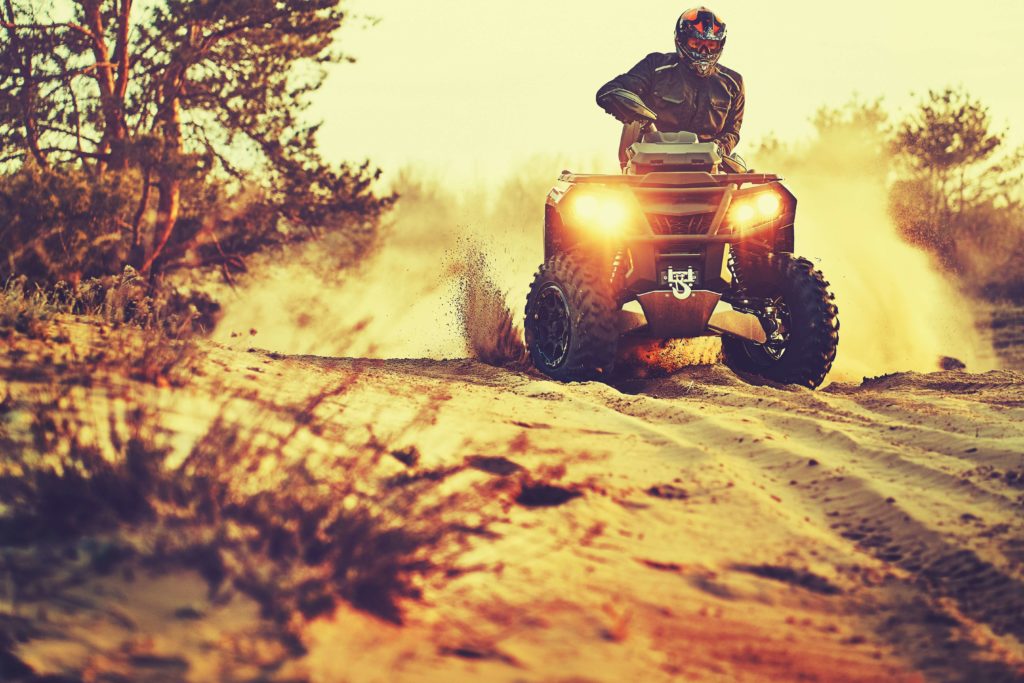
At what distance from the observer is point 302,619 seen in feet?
9.85

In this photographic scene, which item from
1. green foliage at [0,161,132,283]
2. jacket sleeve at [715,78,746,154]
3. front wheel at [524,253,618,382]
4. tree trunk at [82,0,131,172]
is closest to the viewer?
front wheel at [524,253,618,382]

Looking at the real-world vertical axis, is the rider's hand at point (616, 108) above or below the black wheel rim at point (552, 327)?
above

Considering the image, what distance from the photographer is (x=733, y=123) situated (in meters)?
9.32

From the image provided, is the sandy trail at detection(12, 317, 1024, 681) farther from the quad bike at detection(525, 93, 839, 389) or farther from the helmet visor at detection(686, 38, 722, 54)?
the helmet visor at detection(686, 38, 722, 54)

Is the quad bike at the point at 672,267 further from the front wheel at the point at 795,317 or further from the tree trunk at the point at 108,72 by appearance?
Result: the tree trunk at the point at 108,72

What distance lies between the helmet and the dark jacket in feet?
0.49

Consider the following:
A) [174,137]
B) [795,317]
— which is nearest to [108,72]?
[174,137]

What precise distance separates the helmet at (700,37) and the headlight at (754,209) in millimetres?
1074

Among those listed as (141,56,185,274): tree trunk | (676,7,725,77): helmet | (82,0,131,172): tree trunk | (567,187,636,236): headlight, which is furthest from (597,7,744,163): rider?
(82,0,131,172): tree trunk

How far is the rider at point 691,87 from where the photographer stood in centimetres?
877

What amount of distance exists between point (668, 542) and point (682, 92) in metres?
5.47

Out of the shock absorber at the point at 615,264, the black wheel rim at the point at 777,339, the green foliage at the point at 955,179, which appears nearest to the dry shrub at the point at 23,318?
the shock absorber at the point at 615,264

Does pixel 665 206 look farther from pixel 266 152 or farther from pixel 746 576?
pixel 266 152

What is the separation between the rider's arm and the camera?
888 cm
